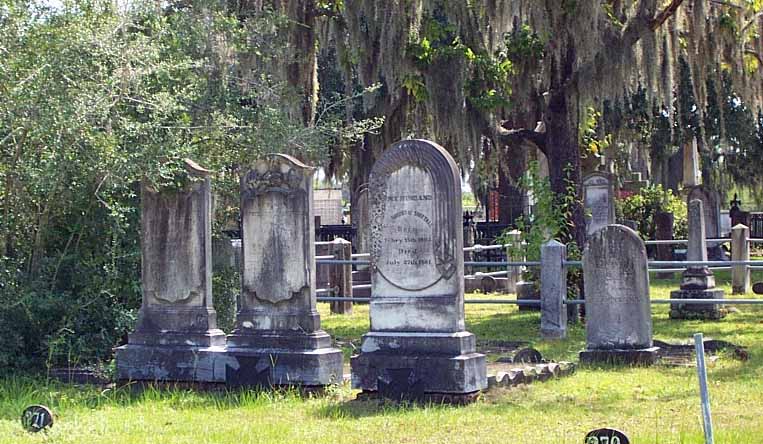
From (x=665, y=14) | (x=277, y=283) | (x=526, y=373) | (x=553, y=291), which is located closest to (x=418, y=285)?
(x=277, y=283)

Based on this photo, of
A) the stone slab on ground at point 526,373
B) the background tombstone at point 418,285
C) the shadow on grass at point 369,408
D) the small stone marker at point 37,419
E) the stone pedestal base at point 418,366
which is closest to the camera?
the small stone marker at point 37,419

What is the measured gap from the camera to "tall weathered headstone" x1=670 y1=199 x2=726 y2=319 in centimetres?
1747

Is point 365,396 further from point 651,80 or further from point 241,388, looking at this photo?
point 651,80

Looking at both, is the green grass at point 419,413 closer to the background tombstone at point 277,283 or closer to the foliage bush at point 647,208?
the background tombstone at point 277,283

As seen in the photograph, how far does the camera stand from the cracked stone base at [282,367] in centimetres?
1032

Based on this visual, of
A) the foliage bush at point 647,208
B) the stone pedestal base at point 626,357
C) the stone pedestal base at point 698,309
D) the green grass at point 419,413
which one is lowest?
the green grass at point 419,413

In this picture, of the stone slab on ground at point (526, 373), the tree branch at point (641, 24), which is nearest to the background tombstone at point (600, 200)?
the tree branch at point (641, 24)

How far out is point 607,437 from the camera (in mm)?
6750

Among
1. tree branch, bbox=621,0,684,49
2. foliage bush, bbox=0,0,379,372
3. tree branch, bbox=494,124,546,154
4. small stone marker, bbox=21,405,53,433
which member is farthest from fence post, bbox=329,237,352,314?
small stone marker, bbox=21,405,53,433

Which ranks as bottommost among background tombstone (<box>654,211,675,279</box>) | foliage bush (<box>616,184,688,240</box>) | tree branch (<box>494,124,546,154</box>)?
background tombstone (<box>654,211,675,279</box>)

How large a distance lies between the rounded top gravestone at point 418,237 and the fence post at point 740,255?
1220cm

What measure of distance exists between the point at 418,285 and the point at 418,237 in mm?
420

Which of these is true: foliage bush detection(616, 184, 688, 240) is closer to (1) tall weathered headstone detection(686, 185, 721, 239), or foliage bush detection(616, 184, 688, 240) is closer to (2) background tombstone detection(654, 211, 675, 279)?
(1) tall weathered headstone detection(686, 185, 721, 239)

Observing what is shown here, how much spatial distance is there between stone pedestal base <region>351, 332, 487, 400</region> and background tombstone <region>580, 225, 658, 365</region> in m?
2.62
